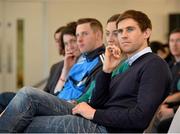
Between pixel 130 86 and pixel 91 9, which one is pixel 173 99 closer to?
pixel 130 86

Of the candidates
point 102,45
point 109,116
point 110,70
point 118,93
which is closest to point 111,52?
point 110,70

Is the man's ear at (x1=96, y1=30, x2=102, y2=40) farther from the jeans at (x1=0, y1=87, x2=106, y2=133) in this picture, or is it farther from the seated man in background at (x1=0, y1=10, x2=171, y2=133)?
the jeans at (x1=0, y1=87, x2=106, y2=133)

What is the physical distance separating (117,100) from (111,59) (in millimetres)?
234

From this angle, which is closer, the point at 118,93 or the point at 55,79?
the point at 118,93

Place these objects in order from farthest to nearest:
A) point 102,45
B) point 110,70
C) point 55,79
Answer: point 55,79, point 102,45, point 110,70

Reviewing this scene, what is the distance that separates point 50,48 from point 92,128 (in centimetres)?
375

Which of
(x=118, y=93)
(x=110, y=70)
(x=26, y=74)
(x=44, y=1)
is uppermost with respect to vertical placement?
(x=44, y=1)

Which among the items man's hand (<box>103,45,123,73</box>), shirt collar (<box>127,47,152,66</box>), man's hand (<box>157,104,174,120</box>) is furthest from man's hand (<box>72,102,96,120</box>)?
man's hand (<box>157,104,174,120</box>)

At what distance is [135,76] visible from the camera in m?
1.82

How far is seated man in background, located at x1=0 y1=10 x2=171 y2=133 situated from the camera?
1.75m

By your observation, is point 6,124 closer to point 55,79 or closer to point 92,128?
point 92,128

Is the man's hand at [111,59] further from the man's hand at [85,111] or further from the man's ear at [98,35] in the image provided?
the man's ear at [98,35]

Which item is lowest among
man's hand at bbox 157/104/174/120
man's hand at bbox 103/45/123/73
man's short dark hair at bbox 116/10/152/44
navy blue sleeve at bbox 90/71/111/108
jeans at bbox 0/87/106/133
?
man's hand at bbox 157/104/174/120

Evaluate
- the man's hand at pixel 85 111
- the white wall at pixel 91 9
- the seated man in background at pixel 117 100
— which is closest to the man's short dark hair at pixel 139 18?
the seated man in background at pixel 117 100
